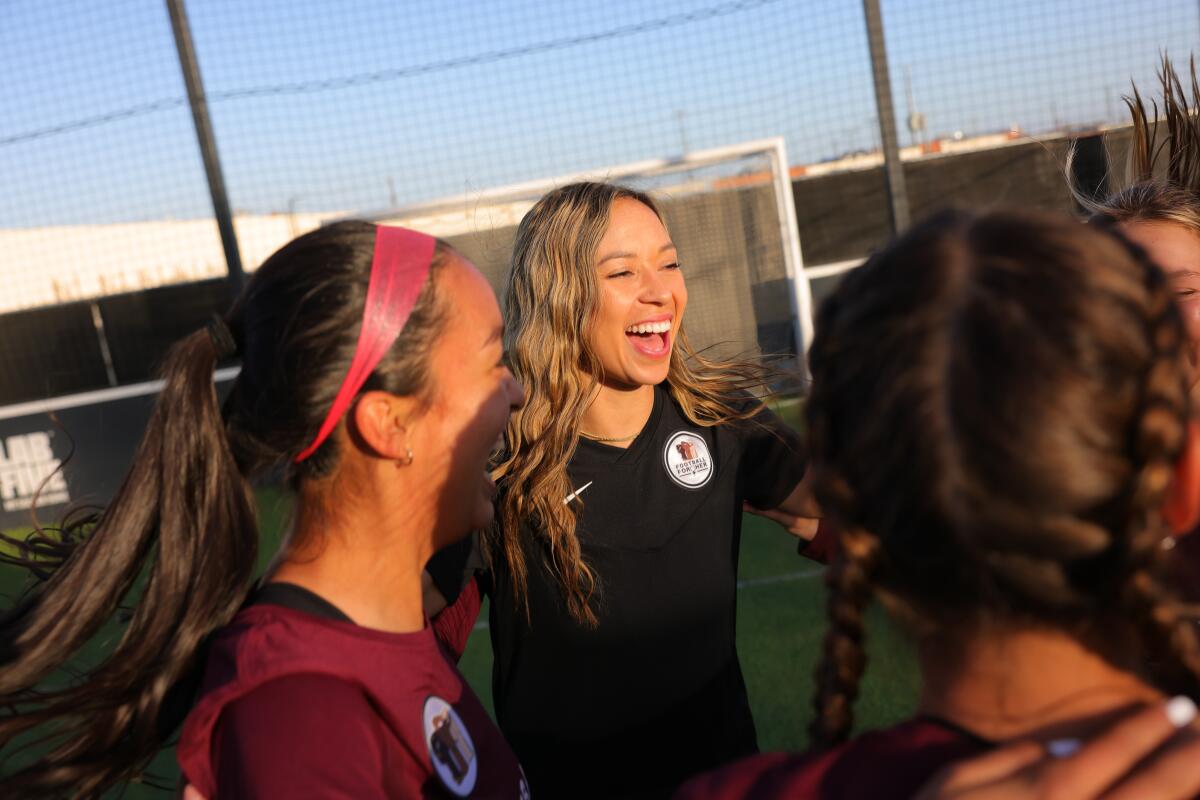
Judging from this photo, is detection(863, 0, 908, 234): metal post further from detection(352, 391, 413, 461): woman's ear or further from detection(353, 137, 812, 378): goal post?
detection(352, 391, 413, 461): woman's ear

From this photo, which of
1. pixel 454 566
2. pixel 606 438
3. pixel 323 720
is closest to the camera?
pixel 323 720

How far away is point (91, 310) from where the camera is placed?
9.51m

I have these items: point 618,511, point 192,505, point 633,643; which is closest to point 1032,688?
point 192,505

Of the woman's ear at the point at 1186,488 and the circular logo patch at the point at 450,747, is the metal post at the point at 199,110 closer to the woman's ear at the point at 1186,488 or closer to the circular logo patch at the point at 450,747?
the circular logo patch at the point at 450,747

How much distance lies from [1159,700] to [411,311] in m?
1.02

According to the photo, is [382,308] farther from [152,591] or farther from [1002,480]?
[1002,480]

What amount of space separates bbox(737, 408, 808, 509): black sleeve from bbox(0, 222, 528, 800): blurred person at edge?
3.22 ft

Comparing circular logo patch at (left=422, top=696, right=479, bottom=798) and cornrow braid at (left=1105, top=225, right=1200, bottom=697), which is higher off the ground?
cornrow braid at (left=1105, top=225, right=1200, bottom=697)

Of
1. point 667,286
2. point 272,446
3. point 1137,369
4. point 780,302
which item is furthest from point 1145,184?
point 780,302

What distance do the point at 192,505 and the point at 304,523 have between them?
158 millimetres

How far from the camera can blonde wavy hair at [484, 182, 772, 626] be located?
2.28 metres

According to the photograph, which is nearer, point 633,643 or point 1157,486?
point 1157,486

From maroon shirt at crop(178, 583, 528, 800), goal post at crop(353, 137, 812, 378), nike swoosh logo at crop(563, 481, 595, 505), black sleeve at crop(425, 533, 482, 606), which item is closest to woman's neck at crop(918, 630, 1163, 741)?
maroon shirt at crop(178, 583, 528, 800)

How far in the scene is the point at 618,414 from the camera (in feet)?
7.91
